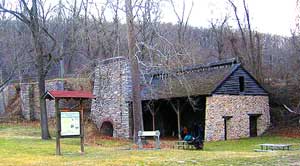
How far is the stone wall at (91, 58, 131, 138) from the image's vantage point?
3034cm

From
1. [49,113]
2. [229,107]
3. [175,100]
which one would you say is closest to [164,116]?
[175,100]

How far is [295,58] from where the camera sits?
34719 mm

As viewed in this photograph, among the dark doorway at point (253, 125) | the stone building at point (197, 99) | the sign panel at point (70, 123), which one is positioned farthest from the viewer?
the dark doorway at point (253, 125)

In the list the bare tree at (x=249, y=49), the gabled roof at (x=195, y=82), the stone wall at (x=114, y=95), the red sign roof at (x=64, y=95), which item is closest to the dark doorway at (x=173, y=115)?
the gabled roof at (x=195, y=82)

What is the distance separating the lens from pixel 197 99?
97.2ft

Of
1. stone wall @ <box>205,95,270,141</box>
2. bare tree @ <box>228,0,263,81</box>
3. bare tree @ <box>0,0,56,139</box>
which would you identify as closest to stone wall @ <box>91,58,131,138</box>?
stone wall @ <box>205,95,270,141</box>

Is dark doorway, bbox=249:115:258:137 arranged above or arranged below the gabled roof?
below

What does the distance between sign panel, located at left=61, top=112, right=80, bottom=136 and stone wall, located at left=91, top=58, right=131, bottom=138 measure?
13.8 meters

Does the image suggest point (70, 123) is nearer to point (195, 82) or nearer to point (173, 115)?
point (195, 82)

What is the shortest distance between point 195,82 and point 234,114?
3.26 meters

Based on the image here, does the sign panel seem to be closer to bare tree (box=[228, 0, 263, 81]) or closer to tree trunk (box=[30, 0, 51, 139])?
tree trunk (box=[30, 0, 51, 139])

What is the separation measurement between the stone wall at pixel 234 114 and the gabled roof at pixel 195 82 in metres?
1.04

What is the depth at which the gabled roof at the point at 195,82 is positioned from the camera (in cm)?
2869

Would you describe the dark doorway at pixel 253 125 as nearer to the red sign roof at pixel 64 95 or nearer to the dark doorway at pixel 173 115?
the dark doorway at pixel 173 115
